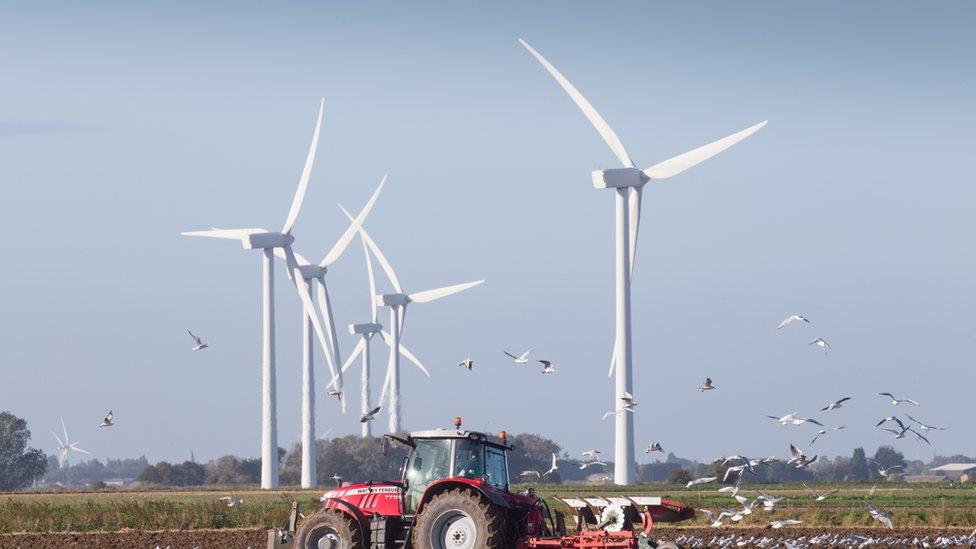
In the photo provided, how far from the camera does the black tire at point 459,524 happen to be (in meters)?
27.1

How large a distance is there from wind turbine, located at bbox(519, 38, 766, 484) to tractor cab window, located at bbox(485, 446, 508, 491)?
1889 inches

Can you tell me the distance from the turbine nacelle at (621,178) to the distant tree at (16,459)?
266ft

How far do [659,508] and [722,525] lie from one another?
17.0 metres

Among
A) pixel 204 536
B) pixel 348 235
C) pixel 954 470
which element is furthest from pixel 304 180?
pixel 954 470

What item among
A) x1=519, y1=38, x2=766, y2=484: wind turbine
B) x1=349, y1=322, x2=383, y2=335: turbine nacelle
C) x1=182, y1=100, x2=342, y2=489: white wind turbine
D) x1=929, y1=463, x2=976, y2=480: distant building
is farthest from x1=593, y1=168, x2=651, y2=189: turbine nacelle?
x1=929, y1=463, x2=976, y2=480: distant building

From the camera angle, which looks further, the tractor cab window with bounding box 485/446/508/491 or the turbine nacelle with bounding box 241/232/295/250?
the turbine nacelle with bounding box 241/232/295/250

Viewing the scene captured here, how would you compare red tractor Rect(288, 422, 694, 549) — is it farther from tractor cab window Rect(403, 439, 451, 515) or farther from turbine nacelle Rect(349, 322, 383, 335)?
turbine nacelle Rect(349, 322, 383, 335)

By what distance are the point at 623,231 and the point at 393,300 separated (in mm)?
42524

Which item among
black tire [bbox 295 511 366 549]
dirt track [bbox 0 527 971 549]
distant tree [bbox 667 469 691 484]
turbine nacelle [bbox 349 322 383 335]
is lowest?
dirt track [bbox 0 527 971 549]

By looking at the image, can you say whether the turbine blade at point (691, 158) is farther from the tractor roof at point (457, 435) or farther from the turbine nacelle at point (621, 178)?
the tractor roof at point (457, 435)

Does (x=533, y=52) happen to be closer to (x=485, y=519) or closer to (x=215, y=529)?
(x=215, y=529)

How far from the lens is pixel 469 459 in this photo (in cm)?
2855

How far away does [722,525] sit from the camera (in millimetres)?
46031

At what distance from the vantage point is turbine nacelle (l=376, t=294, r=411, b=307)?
12212cm
